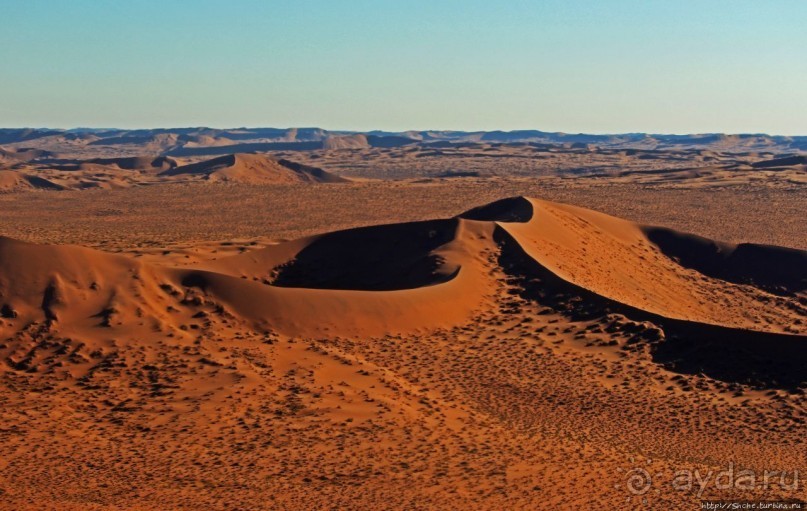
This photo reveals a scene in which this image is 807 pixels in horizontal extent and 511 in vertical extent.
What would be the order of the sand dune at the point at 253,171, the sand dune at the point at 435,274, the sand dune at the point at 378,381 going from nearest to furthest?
the sand dune at the point at 378,381 → the sand dune at the point at 435,274 → the sand dune at the point at 253,171

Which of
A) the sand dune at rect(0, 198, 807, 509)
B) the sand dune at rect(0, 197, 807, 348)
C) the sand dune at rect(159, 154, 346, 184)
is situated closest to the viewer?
the sand dune at rect(0, 198, 807, 509)

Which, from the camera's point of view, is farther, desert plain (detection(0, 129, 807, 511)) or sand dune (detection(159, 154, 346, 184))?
sand dune (detection(159, 154, 346, 184))

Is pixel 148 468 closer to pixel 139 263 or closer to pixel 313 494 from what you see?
pixel 313 494

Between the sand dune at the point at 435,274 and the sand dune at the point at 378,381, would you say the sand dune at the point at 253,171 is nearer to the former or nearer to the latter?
the sand dune at the point at 435,274

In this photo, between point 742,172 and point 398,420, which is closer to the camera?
point 398,420

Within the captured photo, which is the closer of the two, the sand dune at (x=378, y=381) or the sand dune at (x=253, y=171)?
the sand dune at (x=378, y=381)

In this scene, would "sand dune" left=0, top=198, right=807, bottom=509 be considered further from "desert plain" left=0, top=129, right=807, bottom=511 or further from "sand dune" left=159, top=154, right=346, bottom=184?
"sand dune" left=159, top=154, right=346, bottom=184

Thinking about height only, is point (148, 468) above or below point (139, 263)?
below

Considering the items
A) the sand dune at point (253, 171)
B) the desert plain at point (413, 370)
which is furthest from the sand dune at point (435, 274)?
the sand dune at point (253, 171)

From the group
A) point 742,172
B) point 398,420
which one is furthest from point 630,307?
point 742,172

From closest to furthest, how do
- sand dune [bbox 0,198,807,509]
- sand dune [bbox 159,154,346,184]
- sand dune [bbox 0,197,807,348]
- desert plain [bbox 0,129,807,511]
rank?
1. desert plain [bbox 0,129,807,511]
2. sand dune [bbox 0,198,807,509]
3. sand dune [bbox 0,197,807,348]
4. sand dune [bbox 159,154,346,184]

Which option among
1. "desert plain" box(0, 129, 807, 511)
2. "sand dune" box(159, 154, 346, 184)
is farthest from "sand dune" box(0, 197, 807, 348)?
"sand dune" box(159, 154, 346, 184)
